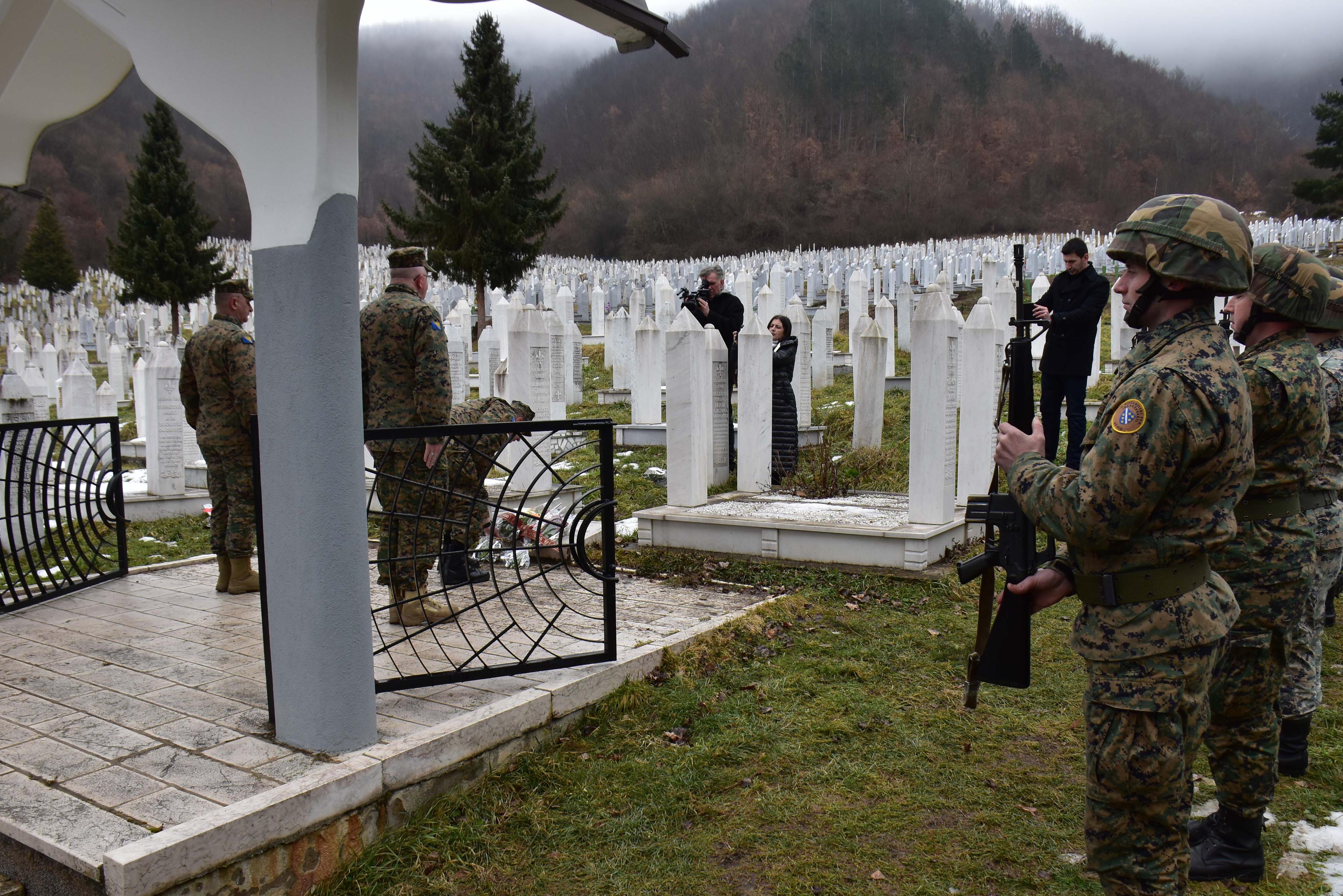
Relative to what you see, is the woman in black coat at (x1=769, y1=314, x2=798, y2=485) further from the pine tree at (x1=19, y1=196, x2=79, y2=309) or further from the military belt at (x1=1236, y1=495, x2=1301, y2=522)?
the pine tree at (x1=19, y1=196, x2=79, y2=309)

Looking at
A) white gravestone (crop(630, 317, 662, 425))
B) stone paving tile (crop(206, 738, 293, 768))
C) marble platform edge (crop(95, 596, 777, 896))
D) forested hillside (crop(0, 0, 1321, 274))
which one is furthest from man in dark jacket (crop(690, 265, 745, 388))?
forested hillside (crop(0, 0, 1321, 274))

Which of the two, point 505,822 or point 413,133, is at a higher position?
point 413,133

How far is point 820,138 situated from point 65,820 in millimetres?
88959

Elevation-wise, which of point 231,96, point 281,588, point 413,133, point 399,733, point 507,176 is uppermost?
point 413,133

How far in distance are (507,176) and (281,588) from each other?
27.9 metres

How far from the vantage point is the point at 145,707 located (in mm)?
3715

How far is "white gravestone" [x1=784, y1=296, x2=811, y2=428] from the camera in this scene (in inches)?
413

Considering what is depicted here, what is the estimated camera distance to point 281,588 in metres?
3.26

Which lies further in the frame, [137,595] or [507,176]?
[507,176]

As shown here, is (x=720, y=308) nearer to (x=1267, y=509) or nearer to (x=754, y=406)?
(x=754, y=406)

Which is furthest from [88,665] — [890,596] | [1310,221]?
[1310,221]

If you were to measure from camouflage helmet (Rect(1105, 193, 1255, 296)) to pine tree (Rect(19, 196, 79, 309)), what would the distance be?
44575 millimetres

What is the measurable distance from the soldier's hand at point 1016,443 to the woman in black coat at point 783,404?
588 cm

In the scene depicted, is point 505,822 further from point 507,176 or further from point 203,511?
point 507,176
